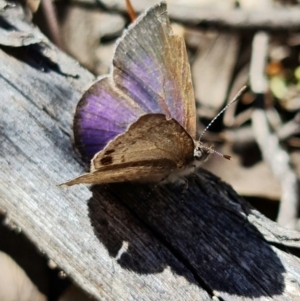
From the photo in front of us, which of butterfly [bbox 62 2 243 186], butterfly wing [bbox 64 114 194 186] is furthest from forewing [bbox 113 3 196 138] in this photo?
butterfly wing [bbox 64 114 194 186]

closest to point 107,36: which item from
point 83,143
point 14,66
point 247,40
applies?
point 247,40

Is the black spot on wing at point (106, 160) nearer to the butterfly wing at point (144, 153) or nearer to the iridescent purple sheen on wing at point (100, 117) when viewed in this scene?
the butterfly wing at point (144, 153)

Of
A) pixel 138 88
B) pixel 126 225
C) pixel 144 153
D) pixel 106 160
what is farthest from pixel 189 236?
pixel 138 88

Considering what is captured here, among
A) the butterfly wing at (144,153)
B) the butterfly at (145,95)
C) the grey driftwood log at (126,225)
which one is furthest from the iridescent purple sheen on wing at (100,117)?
the butterfly wing at (144,153)

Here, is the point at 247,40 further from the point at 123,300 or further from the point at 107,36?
the point at 123,300

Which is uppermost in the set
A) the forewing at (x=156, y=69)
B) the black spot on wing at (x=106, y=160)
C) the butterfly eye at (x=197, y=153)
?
the forewing at (x=156, y=69)

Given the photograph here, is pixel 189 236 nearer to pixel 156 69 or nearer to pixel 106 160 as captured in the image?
pixel 106 160
